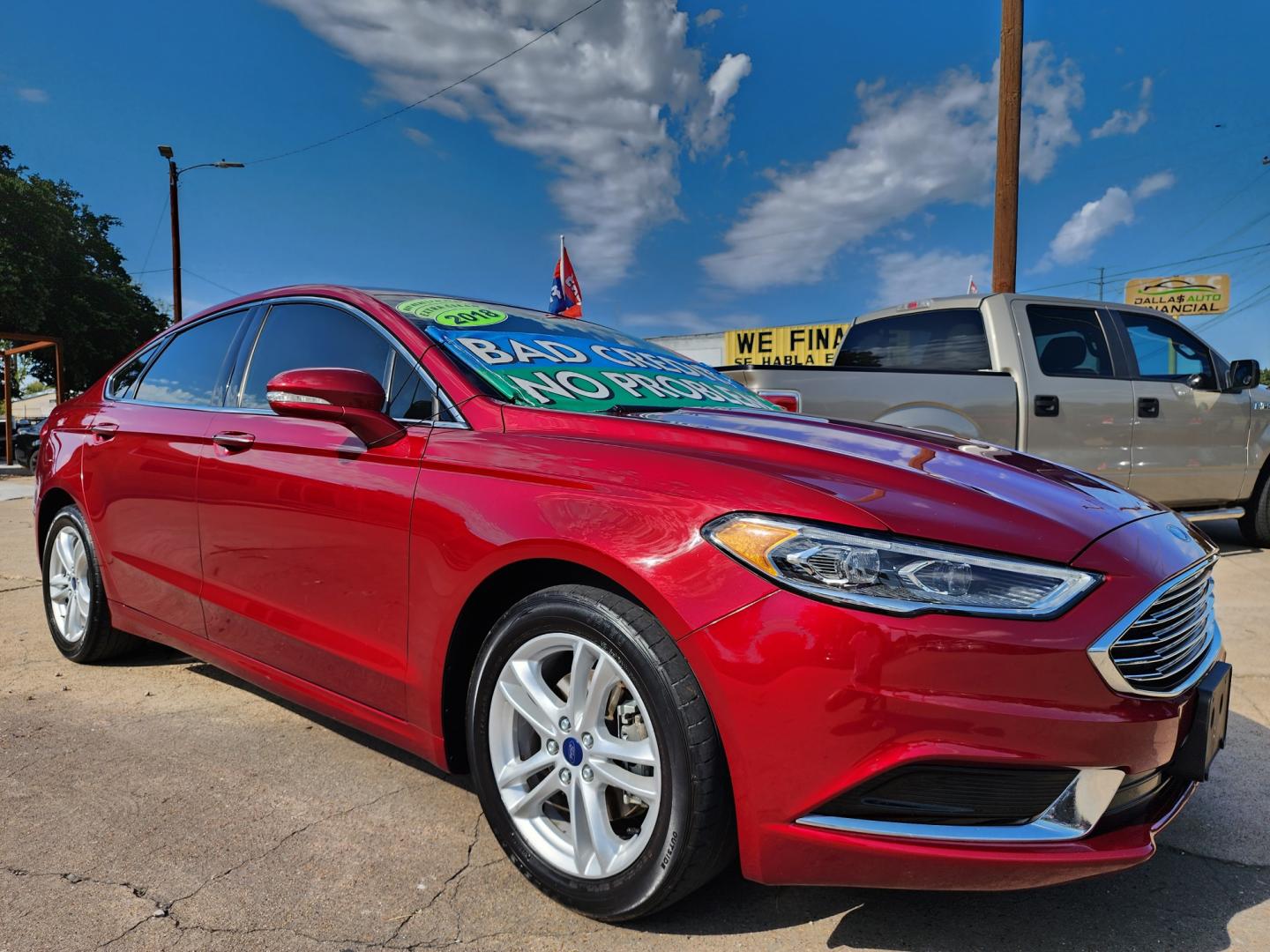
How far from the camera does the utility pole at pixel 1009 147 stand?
354 inches

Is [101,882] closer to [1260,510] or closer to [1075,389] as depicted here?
[1075,389]

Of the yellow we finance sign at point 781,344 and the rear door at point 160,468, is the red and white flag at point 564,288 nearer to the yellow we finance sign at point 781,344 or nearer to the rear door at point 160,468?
the rear door at point 160,468

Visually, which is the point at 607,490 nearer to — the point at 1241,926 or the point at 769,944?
the point at 769,944

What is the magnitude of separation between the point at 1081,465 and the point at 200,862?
19.2 feet

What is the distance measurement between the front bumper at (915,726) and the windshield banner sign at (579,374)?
40.6 inches

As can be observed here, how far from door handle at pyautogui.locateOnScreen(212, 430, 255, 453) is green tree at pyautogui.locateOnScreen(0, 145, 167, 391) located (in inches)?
955

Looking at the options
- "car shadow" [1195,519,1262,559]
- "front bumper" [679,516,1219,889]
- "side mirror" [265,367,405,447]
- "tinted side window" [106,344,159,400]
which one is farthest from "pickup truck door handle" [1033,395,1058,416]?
"tinted side window" [106,344,159,400]

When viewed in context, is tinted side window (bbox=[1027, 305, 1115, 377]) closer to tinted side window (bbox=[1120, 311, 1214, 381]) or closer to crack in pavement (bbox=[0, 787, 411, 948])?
tinted side window (bbox=[1120, 311, 1214, 381])

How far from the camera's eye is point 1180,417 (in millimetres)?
6438

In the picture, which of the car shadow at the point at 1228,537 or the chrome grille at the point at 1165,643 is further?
the car shadow at the point at 1228,537

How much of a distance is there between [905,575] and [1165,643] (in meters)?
0.64

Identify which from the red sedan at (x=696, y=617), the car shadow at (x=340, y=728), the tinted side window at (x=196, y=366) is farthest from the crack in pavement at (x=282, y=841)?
the tinted side window at (x=196, y=366)

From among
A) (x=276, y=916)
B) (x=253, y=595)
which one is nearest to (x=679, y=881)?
(x=276, y=916)

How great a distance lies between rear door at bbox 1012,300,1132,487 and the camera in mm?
5812
